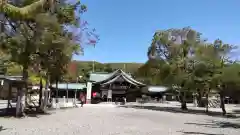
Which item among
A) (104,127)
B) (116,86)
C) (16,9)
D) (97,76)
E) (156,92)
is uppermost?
(97,76)

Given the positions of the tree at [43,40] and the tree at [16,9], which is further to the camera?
the tree at [43,40]

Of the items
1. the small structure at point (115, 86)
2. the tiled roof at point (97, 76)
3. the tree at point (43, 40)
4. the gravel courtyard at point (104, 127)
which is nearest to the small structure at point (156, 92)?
the small structure at point (115, 86)

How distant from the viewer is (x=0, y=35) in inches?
706

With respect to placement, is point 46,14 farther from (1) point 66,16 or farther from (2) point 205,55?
(2) point 205,55

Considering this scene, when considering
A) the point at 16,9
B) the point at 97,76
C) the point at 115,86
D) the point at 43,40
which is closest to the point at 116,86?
Answer: the point at 115,86

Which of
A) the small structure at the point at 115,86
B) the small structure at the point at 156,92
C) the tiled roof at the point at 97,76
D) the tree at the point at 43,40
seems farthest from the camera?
the small structure at the point at 156,92

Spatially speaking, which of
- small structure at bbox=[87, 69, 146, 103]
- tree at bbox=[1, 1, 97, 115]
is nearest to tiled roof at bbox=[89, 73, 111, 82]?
small structure at bbox=[87, 69, 146, 103]

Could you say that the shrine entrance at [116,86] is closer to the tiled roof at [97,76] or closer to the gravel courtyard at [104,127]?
the tiled roof at [97,76]

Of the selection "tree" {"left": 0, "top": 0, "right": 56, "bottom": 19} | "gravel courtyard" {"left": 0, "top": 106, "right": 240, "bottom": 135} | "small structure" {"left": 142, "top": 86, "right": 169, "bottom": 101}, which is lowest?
"gravel courtyard" {"left": 0, "top": 106, "right": 240, "bottom": 135}

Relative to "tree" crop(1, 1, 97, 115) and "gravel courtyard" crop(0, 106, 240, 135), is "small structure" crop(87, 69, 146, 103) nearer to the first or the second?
"tree" crop(1, 1, 97, 115)

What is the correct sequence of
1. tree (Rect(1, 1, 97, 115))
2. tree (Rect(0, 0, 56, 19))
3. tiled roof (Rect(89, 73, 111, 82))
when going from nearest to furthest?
tree (Rect(0, 0, 56, 19))
tree (Rect(1, 1, 97, 115))
tiled roof (Rect(89, 73, 111, 82))

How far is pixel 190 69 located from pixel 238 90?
524cm

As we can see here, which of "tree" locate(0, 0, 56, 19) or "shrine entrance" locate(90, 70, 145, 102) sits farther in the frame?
"shrine entrance" locate(90, 70, 145, 102)

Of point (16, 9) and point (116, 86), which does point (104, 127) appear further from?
point (116, 86)
